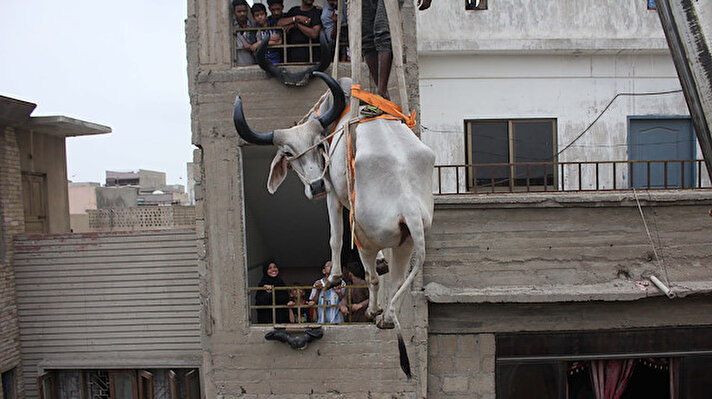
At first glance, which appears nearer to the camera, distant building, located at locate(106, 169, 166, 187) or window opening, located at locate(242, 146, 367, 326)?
window opening, located at locate(242, 146, 367, 326)

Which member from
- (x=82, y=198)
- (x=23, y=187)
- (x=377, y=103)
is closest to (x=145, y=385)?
(x=23, y=187)

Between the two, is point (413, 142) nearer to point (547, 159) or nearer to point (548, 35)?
point (547, 159)

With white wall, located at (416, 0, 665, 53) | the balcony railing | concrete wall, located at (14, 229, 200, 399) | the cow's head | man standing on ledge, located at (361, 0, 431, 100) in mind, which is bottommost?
concrete wall, located at (14, 229, 200, 399)

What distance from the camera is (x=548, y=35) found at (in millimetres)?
8109

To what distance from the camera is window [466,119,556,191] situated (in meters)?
7.88

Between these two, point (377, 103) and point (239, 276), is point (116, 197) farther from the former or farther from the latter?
point (377, 103)

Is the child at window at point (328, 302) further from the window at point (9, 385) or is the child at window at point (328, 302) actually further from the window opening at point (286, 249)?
the window at point (9, 385)

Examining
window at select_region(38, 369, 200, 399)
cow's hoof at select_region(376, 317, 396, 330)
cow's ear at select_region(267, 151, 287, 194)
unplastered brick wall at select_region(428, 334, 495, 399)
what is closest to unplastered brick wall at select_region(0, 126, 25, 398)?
window at select_region(38, 369, 200, 399)

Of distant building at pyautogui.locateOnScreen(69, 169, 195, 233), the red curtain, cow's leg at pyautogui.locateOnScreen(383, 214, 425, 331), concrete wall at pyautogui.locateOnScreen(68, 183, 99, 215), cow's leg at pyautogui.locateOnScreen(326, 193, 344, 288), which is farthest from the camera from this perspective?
concrete wall at pyautogui.locateOnScreen(68, 183, 99, 215)

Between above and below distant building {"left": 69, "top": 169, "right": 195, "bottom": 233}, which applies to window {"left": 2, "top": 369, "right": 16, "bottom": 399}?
below

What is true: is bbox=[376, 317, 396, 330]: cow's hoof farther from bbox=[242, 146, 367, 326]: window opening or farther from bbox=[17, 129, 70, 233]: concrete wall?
bbox=[17, 129, 70, 233]: concrete wall

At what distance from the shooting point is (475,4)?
8.13 metres

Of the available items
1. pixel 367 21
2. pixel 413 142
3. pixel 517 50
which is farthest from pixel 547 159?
pixel 413 142

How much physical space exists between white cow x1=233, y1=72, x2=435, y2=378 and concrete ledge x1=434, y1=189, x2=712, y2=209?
11.7ft
